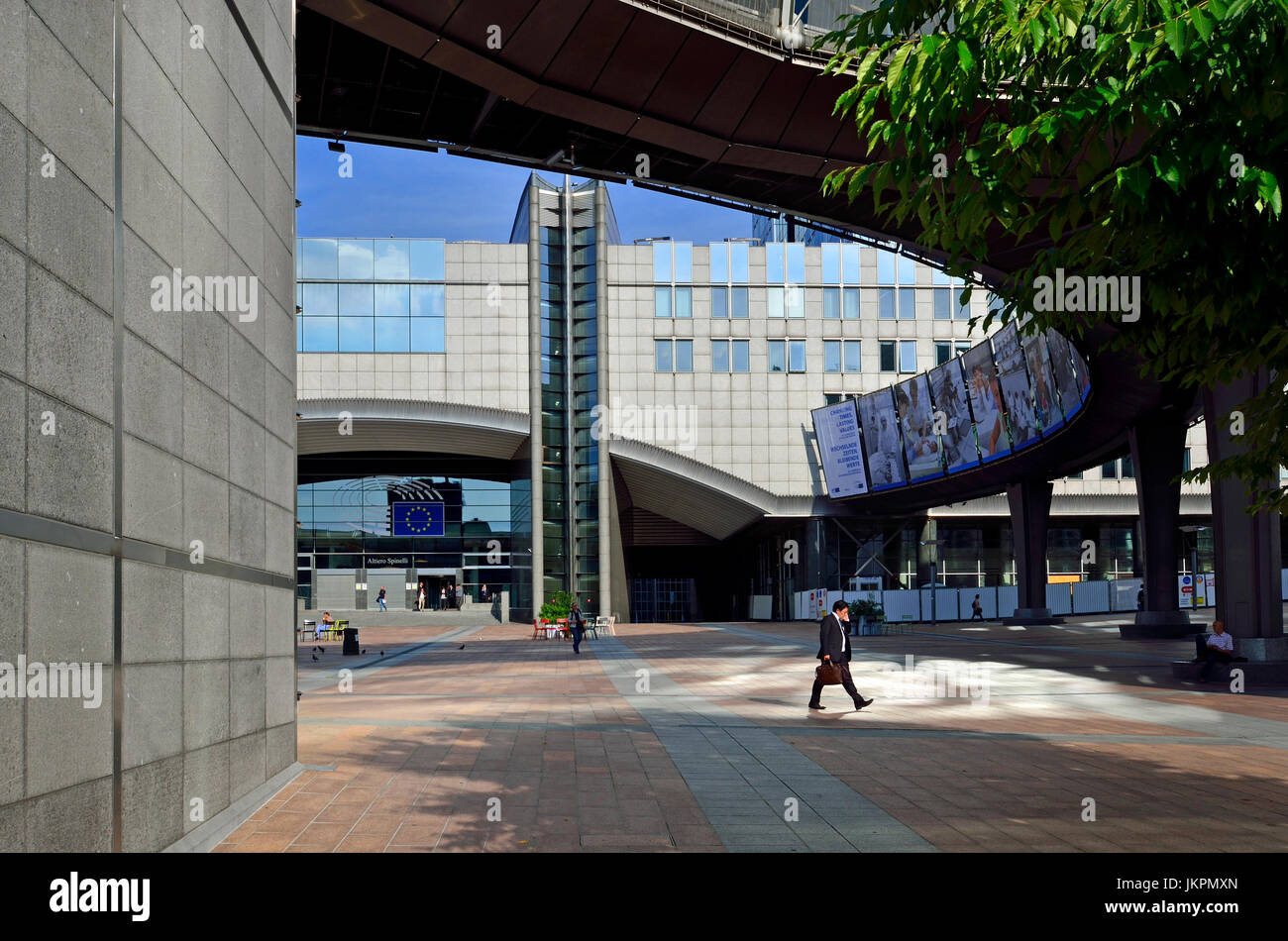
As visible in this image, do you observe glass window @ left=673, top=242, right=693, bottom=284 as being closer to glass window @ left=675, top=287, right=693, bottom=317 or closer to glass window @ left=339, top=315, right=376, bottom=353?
glass window @ left=675, top=287, right=693, bottom=317

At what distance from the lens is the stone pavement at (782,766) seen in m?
8.12

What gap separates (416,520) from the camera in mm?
73438

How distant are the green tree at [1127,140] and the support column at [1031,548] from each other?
4232cm

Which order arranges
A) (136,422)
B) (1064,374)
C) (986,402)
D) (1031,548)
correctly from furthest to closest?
(1031,548)
(986,402)
(1064,374)
(136,422)

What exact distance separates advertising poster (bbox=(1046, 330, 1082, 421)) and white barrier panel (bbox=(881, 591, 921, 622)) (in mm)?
23071

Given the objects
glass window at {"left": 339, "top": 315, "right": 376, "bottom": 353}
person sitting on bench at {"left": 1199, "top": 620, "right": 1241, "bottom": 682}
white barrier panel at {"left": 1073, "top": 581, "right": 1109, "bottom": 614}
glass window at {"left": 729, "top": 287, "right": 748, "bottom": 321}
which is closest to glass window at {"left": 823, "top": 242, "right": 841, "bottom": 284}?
glass window at {"left": 729, "top": 287, "right": 748, "bottom": 321}

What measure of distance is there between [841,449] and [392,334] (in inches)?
1052

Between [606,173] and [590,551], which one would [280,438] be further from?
[590,551]

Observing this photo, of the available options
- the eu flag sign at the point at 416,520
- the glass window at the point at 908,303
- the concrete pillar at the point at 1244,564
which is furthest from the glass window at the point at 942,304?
the concrete pillar at the point at 1244,564

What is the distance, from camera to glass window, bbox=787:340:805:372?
65500mm

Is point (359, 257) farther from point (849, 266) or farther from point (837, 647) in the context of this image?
point (837, 647)

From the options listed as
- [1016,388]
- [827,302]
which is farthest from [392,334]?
[1016,388]

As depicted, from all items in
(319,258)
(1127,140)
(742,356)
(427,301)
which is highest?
(319,258)
